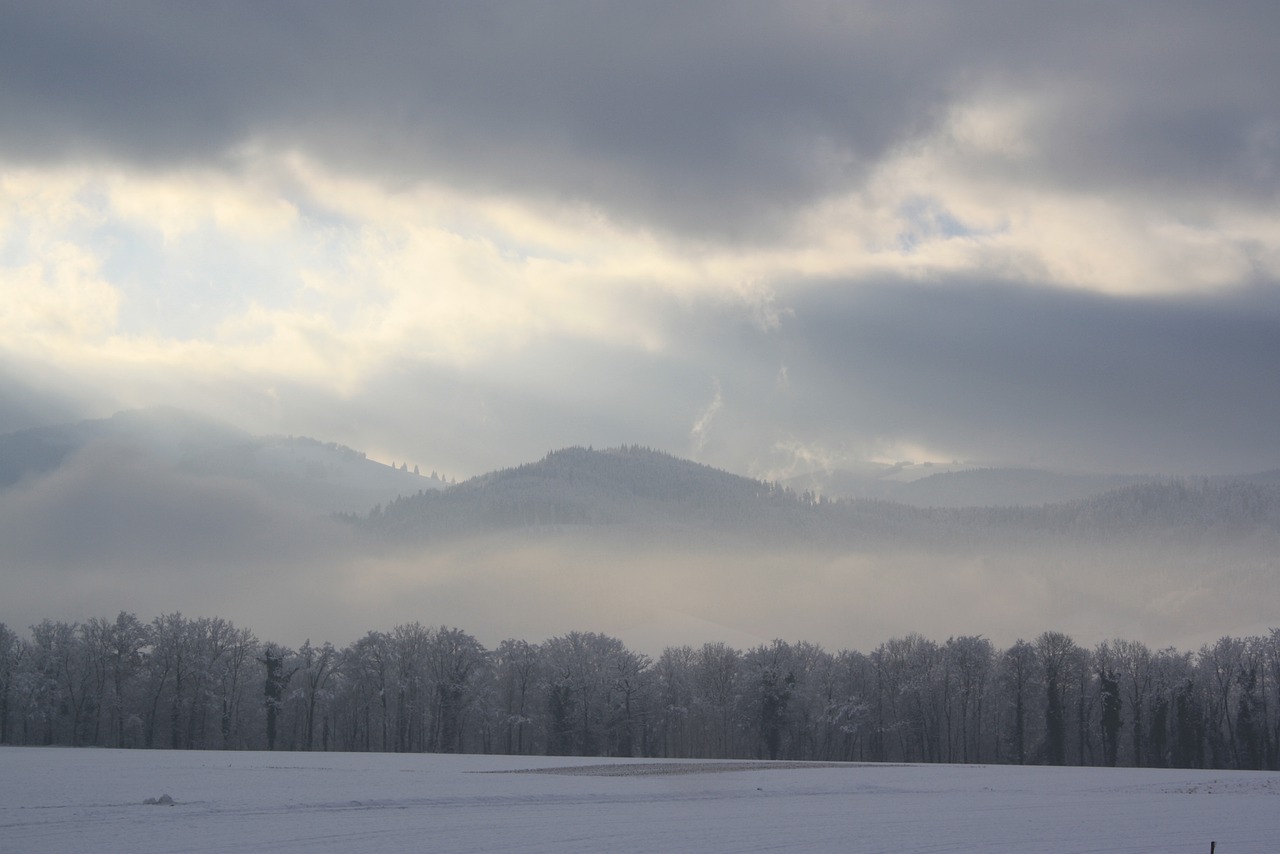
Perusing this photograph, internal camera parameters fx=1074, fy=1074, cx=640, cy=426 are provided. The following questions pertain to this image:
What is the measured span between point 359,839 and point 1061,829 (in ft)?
83.6

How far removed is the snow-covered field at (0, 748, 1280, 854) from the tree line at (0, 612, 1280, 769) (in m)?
40.4

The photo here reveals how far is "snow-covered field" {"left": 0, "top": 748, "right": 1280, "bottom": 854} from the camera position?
33312 mm

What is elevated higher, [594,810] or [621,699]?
[594,810]

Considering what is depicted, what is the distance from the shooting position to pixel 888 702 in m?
123

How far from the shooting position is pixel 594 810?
4353cm

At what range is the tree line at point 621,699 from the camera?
349ft

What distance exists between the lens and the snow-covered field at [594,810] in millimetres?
33312

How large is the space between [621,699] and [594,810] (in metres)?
70.8

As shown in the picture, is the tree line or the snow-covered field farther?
the tree line

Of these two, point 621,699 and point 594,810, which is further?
point 621,699

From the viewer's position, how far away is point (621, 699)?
113 m

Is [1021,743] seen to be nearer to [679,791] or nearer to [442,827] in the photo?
[679,791]

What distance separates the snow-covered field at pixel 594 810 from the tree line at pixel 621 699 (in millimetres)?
40443

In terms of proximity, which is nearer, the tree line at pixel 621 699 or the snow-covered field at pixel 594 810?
the snow-covered field at pixel 594 810
